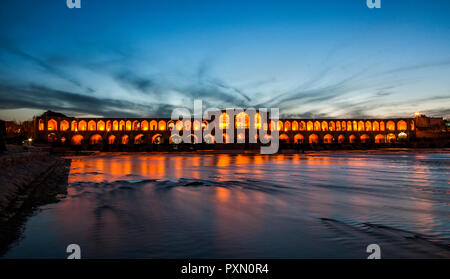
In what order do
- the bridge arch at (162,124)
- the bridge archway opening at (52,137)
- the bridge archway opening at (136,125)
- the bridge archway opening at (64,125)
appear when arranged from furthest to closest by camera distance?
the bridge arch at (162,124) < the bridge archway opening at (136,125) < the bridge archway opening at (64,125) < the bridge archway opening at (52,137)

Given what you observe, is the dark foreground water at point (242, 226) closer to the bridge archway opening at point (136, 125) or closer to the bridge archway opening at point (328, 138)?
the bridge archway opening at point (136, 125)

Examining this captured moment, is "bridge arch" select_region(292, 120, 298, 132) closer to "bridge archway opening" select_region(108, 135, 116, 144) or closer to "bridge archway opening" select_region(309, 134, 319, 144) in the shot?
"bridge archway opening" select_region(309, 134, 319, 144)

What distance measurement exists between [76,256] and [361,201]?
12.9ft

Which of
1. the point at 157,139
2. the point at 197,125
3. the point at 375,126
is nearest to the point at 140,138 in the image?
the point at 157,139

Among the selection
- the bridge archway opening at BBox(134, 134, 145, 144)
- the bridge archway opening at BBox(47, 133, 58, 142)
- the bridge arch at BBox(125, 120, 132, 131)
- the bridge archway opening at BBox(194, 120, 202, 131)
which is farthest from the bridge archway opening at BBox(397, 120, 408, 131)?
the bridge archway opening at BBox(47, 133, 58, 142)

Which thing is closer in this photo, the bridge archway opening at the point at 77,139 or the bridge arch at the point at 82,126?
the bridge arch at the point at 82,126

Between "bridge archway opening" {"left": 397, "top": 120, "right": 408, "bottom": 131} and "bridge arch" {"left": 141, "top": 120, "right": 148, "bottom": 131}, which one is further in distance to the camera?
"bridge archway opening" {"left": 397, "top": 120, "right": 408, "bottom": 131}

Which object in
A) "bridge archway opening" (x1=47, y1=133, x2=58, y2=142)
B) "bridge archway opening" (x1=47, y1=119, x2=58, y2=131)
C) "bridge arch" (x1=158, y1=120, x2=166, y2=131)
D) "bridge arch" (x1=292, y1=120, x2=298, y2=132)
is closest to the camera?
"bridge archway opening" (x1=47, y1=133, x2=58, y2=142)

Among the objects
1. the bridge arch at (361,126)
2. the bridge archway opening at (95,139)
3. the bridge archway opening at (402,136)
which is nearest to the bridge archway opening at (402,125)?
the bridge archway opening at (402,136)

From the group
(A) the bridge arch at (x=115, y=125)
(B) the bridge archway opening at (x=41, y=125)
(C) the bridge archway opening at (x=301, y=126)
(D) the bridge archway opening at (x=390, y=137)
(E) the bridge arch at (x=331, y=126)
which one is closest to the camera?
(B) the bridge archway opening at (x=41, y=125)

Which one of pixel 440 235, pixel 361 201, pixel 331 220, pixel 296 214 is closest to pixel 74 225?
pixel 296 214
